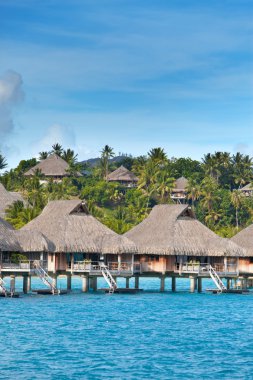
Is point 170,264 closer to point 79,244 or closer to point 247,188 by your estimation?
point 79,244

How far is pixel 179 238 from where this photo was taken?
71375mm

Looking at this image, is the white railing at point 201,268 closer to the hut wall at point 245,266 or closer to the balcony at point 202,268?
the balcony at point 202,268

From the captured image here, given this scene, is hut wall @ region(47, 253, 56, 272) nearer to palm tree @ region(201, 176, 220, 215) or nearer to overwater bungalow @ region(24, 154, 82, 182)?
palm tree @ region(201, 176, 220, 215)

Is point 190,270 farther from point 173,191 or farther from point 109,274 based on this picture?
point 173,191

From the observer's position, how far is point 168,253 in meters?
70.2

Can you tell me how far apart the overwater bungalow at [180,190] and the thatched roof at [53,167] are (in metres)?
15.1

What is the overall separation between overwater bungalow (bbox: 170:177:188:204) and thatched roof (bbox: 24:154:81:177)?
15.1m

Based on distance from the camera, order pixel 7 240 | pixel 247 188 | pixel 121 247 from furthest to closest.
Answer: pixel 247 188 → pixel 121 247 → pixel 7 240

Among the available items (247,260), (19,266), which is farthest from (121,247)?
(247,260)

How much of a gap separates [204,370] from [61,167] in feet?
364

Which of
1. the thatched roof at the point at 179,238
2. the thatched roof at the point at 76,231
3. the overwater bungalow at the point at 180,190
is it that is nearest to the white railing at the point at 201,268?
the thatched roof at the point at 179,238

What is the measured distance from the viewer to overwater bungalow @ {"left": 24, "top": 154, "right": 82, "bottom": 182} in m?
144

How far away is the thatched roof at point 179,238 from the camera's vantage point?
232 feet

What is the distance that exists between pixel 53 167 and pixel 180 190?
20.5 m
